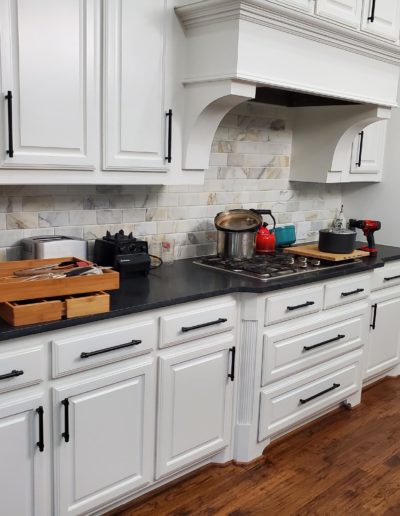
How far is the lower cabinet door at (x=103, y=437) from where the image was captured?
2.05 m

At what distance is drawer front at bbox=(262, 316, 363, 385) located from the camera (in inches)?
108

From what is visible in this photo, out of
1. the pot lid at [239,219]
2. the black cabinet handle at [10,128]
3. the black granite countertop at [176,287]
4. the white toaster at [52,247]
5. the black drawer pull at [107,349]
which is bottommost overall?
the black drawer pull at [107,349]

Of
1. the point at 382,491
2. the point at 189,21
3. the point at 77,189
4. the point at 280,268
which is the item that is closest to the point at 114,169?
the point at 77,189

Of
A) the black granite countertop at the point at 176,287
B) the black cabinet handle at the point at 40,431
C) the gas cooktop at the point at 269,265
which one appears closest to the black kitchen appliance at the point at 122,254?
the black granite countertop at the point at 176,287

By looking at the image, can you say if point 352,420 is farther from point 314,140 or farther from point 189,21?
point 189,21

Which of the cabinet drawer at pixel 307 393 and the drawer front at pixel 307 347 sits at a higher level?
the drawer front at pixel 307 347

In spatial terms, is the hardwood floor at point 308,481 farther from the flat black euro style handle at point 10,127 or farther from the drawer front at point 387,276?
the flat black euro style handle at point 10,127

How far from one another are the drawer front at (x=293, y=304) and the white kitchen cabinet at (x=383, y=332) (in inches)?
27.2

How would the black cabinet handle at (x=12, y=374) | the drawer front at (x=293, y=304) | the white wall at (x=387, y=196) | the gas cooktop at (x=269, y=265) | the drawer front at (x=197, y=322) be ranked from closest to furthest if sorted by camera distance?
the black cabinet handle at (x=12, y=374) < the drawer front at (x=197, y=322) < the drawer front at (x=293, y=304) < the gas cooktop at (x=269, y=265) < the white wall at (x=387, y=196)

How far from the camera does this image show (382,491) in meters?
2.64

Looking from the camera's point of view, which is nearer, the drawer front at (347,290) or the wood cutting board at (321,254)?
the drawer front at (347,290)

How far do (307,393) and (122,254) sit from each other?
1234mm

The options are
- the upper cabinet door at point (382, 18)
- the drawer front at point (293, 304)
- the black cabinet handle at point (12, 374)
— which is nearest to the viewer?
the black cabinet handle at point (12, 374)

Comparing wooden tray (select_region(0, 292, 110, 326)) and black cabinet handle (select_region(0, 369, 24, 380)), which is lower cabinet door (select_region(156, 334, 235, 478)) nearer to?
wooden tray (select_region(0, 292, 110, 326))
